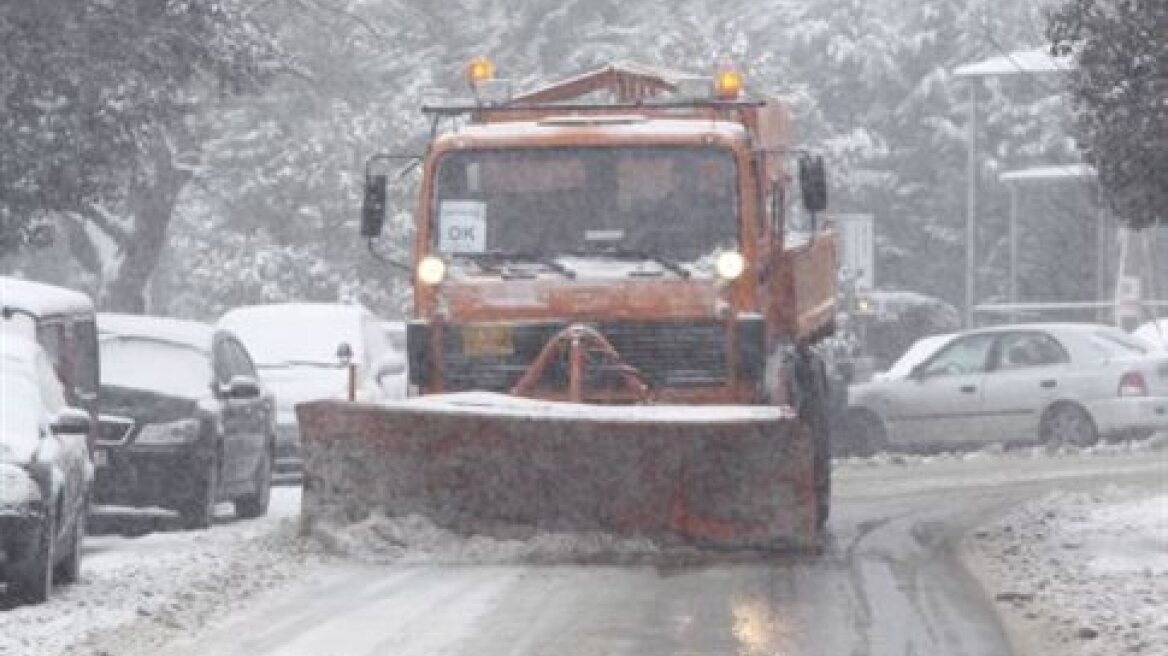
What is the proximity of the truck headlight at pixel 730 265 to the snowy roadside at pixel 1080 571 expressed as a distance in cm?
208

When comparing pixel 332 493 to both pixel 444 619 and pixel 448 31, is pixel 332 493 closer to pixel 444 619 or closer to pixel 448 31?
pixel 444 619

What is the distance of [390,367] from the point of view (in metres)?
26.2

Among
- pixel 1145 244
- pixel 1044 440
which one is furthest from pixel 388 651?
pixel 1145 244

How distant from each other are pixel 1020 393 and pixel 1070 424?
0.57 metres

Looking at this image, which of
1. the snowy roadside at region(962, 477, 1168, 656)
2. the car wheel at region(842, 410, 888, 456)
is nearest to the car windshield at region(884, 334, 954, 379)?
the car wheel at region(842, 410, 888, 456)

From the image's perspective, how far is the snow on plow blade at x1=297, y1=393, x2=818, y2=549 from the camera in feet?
→ 51.5

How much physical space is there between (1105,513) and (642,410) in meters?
5.01

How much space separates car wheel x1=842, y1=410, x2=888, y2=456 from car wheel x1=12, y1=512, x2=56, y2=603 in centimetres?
A: 1639

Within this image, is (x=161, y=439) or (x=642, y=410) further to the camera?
(x=161, y=439)

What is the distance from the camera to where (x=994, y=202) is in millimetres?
63156

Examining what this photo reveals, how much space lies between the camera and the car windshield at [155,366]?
19953mm

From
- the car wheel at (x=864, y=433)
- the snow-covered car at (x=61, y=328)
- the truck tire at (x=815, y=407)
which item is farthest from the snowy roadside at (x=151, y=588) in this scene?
the car wheel at (x=864, y=433)

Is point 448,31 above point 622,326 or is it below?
above

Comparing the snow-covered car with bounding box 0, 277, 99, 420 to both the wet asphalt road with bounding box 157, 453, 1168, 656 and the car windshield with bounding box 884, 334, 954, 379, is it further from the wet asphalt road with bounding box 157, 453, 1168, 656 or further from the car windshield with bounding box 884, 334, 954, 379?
the car windshield with bounding box 884, 334, 954, 379
